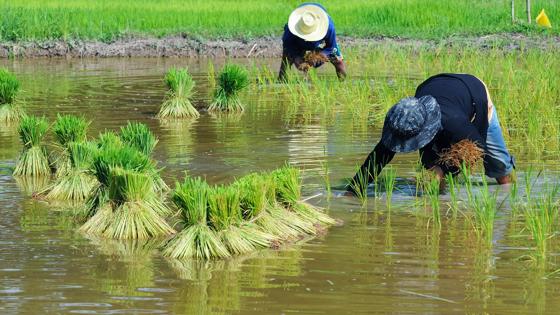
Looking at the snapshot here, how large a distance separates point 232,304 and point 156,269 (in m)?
0.73

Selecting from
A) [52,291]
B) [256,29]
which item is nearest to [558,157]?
[52,291]

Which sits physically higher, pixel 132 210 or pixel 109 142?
pixel 109 142

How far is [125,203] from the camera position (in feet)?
19.8

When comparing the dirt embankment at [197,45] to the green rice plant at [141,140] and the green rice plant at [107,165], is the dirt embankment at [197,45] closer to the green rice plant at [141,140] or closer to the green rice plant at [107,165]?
the green rice plant at [141,140]

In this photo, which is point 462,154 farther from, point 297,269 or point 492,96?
point 492,96

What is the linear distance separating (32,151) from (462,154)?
3.25 m

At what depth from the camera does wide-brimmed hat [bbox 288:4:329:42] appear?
470 inches

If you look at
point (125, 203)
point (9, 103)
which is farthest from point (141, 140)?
point (9, 103)

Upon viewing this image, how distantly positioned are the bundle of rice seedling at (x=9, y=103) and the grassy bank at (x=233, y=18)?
7.08 m

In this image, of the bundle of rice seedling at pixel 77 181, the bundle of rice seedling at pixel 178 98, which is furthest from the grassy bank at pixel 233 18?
the bundle of rice seedling at pixel 77 181

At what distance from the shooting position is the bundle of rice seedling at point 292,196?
6.12 metres

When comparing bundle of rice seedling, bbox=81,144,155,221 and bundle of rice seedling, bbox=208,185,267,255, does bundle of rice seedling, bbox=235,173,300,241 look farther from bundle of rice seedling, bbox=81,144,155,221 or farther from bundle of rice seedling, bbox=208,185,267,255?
bundle of rice seedling, bbox=81,144,155,221

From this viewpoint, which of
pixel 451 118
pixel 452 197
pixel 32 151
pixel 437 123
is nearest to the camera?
pixel 437 123

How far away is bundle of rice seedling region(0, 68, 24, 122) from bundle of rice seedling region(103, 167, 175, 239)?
4158 mm
